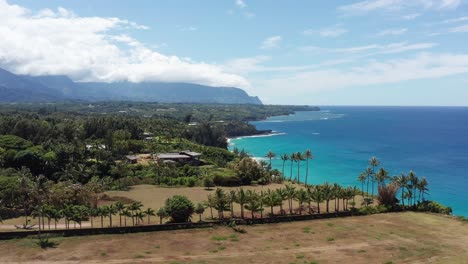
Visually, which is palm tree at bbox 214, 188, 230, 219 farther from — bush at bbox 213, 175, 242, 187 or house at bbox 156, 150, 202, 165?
house at bbox 156, 150, 202, 165

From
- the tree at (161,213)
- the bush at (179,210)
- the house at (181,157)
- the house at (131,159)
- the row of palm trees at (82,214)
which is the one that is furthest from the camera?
the house at (181,157)

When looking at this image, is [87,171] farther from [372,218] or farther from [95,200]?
[372,218]

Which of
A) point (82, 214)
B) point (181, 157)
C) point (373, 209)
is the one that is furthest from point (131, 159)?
point (373, 209)

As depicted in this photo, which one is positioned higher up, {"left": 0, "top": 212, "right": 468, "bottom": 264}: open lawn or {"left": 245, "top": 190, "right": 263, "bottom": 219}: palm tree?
{"left": 245, "top": 190, "right": 263, "bottom": 219}: palm tree

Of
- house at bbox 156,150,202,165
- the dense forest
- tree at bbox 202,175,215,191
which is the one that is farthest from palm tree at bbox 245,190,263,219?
house at bbox 156,150,202,165

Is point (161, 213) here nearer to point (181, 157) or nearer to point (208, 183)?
point (208, 183)

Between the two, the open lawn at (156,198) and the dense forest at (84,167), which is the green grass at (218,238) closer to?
the open lawn at (156,198)

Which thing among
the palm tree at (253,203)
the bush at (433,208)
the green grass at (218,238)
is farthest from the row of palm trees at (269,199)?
the bush at (433,208)
